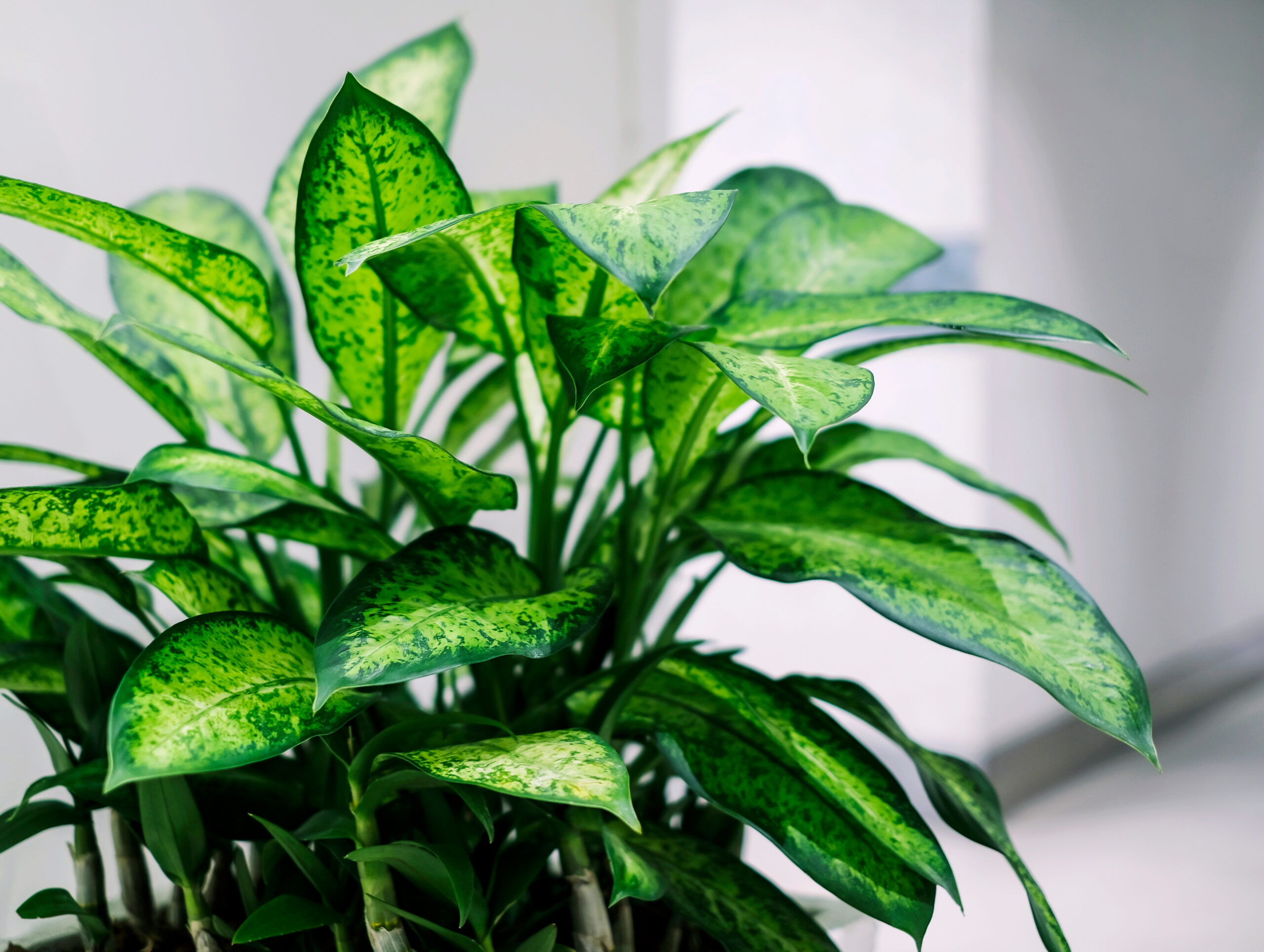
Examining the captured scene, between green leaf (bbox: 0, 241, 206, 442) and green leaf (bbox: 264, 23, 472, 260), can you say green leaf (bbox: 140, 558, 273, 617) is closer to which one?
green leaf (bbox: 0, 241, 206, 442)

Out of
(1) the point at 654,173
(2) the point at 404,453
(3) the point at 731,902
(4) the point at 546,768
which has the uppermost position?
(1) the point at 654,173

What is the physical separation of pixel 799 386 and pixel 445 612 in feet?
0.51

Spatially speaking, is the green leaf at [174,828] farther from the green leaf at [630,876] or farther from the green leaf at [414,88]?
the green leaf at [414,88]

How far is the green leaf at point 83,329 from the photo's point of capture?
1.38 feet

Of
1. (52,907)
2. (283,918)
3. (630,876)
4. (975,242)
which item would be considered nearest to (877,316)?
(630,876)

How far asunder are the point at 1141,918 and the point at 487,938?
1338mm

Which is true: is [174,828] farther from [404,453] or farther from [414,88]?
[414,88]

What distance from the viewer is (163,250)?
0.45 meters

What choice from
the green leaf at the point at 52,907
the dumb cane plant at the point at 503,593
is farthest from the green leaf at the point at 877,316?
the green leaf at the point at 52,907

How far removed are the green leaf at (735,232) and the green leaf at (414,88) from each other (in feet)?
Result: 0.59

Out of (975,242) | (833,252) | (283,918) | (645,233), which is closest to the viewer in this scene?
(645,233)

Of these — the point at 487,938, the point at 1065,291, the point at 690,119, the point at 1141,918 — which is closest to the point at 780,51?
the point at 690,119

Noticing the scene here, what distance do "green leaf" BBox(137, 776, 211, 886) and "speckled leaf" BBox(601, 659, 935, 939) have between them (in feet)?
0.69

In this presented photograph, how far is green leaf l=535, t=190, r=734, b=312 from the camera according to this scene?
0.31 metres
